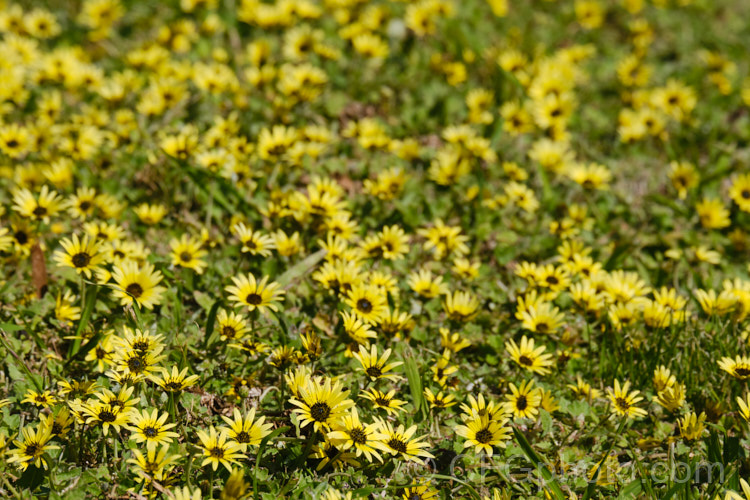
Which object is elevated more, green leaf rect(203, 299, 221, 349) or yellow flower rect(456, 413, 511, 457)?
green leaf rect(203, 299, 221, 349)

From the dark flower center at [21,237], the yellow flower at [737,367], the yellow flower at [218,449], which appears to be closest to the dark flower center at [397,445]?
the yellow flower at [218,449]

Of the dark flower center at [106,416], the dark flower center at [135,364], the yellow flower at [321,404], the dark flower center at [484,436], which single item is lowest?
the dark flower center at [484,436]

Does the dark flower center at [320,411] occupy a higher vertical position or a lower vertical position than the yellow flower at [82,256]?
lower

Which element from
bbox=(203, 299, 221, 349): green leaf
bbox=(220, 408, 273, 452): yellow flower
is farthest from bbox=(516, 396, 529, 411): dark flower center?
bbox=(203, 299, 221, 349): green leaf

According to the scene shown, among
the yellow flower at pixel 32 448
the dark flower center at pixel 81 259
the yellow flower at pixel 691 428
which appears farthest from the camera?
the dark flower center at pixel 81 259

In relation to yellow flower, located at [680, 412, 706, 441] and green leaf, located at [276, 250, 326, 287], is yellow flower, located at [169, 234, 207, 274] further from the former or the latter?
yellow flower, located at [680, 412, 706, 441]

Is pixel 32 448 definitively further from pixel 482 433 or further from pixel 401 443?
pixel 482 433

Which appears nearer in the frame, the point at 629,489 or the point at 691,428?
the point at 629,489

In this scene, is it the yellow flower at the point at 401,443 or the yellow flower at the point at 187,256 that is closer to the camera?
the yellow flower at the point at 401,443

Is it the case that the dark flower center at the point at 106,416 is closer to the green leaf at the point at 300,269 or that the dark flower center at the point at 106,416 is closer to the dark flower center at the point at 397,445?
the dark flower center at the point at 397,445

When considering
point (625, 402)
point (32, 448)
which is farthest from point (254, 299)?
point (625, 402)

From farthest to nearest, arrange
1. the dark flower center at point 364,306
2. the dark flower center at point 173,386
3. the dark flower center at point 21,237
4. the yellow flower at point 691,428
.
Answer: the dark flower center at point 21,237
the dark flower center at point 364,306
the yellow flower at point 691,428
the dark flower center at point 173,386

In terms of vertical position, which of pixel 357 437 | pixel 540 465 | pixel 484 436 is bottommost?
pixel 540 465

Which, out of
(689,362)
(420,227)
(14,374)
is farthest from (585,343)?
(14,374)
